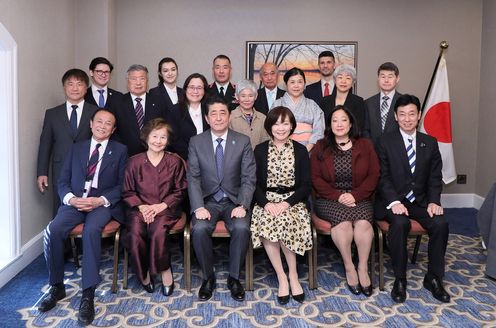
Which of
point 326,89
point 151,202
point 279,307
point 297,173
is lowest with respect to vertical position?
point 279,307

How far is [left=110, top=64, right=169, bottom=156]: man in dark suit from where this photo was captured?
13.1 ft

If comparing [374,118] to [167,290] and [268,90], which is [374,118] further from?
[167,290]

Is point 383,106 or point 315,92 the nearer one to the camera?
point 383,106

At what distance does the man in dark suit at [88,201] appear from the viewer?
3.12m

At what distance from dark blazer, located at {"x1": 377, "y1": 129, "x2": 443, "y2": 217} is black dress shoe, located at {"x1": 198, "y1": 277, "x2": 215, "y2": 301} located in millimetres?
1386

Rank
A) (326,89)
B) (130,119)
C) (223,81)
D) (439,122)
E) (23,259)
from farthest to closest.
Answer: (439,122) < (326,89) < (223,81) < (130,119) < (23,259)

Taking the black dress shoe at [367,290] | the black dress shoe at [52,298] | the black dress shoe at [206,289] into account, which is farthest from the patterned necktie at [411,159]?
the black dress shoe at [52,298]

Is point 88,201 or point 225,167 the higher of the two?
point 225,167

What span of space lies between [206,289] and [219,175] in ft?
2.74

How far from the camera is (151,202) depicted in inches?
136

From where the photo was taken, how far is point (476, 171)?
6.04 meters

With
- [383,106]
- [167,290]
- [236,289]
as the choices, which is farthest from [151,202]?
[383,106]

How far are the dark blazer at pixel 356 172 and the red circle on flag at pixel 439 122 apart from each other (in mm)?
2191

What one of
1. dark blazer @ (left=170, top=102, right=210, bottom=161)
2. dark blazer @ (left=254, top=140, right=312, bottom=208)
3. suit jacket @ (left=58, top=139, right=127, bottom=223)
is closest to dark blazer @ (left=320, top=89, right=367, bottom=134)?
dark blazer @ (left=254, top=140, right=312, bottom=208)
